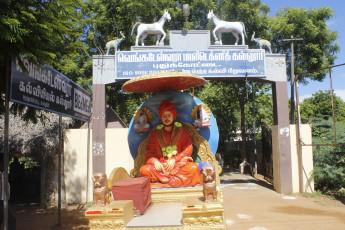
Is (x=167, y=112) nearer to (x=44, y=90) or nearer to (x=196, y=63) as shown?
(x=44, y=90)

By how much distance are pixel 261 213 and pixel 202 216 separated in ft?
16.9

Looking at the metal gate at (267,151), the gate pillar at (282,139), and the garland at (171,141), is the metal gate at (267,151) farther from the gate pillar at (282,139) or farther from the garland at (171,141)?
the garland at (171,141)

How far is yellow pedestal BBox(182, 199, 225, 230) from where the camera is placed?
3326mm

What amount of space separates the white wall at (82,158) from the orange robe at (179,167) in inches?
195

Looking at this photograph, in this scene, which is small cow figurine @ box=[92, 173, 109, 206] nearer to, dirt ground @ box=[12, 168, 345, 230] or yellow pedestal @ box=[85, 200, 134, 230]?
yellow pedestal @ box=[85, 200, 134, 230]

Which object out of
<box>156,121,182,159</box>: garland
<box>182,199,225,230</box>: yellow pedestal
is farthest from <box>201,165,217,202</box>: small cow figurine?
<box>156,121,182,159</box>: garland

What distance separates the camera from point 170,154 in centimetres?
505

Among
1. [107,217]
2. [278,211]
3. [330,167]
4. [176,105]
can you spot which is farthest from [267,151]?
[107,217]

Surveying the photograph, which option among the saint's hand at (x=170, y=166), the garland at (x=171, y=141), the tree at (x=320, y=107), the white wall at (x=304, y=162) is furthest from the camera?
the tree at (x=320, y=107)

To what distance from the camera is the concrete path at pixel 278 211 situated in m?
6.71

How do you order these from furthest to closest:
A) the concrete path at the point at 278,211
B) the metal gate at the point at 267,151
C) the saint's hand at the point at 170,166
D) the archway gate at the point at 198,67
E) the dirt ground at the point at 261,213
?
the metal gate at the point at 267,151 → the archway gate at the point at 198,67 → the dirt ground at the point at 261,213 → the concrete path at the point at 278,211 → the saint's hand at the point at 170,166

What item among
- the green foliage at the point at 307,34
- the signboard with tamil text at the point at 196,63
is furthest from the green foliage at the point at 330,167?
the green foliage at the point at 307,34

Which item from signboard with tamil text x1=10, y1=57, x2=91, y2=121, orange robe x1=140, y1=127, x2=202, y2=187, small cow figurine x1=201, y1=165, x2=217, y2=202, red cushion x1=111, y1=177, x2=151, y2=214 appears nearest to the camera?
small cow figurine x1=201, y1=165, x2=217, y2=202

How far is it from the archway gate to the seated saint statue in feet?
16.2
